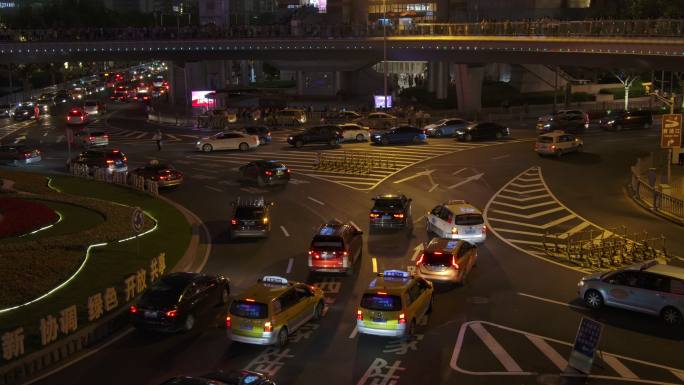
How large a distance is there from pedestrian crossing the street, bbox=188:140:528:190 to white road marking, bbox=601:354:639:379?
23.6 meters

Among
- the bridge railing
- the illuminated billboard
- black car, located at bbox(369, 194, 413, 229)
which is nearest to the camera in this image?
black car, located at bbox(369, 194, 413, 229)

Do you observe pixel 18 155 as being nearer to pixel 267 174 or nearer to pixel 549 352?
pixel 267 174

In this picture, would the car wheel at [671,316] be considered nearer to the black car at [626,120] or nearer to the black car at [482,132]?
the black car at [482,132]

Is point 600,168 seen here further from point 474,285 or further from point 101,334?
point 101,334

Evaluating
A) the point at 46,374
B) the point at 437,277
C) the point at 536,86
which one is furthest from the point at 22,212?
the point at 536,86

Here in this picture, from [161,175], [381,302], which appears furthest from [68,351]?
[161,175]

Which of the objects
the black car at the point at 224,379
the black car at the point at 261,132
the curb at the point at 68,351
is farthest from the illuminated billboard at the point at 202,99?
the black car at the point at 224,379

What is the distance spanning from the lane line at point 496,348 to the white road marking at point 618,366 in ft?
7.40

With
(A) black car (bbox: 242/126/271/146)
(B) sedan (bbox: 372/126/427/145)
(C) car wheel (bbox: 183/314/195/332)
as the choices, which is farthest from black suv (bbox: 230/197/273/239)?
(A) black car (bbox: 242/126/271/146)

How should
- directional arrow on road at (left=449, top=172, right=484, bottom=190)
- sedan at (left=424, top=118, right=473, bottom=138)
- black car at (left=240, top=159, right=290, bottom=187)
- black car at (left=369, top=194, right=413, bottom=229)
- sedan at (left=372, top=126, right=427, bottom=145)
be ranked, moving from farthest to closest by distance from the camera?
sedan at (left=424, top=118, right=473, bottom=138)
sedan at (left=372, top=126, right=427, bottom=145)
black car at (left=240, top=159, right=290, bottom=187)
directional arrow on road at (left=449, top=172, right=484, bottom=190)
black car at (left=369, top=194, right=413, bottom=229)

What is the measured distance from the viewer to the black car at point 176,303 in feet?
68.8

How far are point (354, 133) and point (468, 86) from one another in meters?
20.8

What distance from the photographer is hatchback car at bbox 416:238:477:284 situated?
974 inches

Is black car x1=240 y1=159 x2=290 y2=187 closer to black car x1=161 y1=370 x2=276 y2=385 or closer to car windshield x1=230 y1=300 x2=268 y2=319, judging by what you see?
car windshield x1=230 y1=300 x2=268 y2=319
